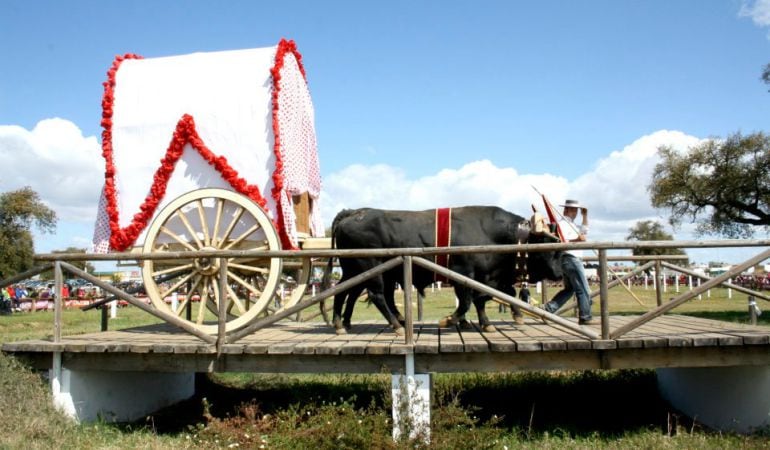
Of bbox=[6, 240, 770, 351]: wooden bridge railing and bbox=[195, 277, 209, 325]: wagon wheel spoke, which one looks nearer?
bbox=[6, 240, 770, 351]: wooden bridge railing

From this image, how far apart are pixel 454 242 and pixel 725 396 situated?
3.19 m

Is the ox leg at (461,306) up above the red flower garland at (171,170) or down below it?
below

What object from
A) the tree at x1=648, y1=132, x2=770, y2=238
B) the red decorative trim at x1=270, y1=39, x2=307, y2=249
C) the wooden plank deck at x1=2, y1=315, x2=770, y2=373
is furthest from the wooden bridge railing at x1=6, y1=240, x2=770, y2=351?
the tree at x1=648, y1=132, x2=770, y2=238

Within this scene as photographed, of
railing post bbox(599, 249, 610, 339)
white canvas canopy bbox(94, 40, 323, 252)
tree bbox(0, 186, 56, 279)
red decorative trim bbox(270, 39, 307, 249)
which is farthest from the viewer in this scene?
tree bbox(0, 186, 56, 279)

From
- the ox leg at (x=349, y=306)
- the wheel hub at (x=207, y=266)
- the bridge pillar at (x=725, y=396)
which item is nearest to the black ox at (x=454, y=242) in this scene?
the ox leg at (x=349, y=306)

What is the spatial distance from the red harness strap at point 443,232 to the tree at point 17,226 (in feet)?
112

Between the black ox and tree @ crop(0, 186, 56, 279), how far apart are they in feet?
110

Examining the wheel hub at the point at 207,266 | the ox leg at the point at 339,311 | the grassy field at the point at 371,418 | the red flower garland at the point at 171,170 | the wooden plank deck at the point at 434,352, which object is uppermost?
the red flower garland at the point at 171,170

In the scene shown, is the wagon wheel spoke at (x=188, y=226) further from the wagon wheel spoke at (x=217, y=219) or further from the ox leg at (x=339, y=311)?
the ox leg at (x=339, y=311)

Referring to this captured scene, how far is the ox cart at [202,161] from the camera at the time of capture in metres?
7.11

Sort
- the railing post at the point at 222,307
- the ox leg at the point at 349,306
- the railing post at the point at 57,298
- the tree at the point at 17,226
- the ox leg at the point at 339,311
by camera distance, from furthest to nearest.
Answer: the tree at the point at 17,226 < the ox leg at the point at 349,306 < the ox leg at the point at 339,311 < the railing post at the point at 57,298 < the railing post at the point at 222,307

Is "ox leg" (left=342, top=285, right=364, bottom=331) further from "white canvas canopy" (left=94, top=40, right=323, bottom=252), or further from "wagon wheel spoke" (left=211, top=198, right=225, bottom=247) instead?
"wagon wheel spoke" (left=211, top=198, right=225, bottom=247)

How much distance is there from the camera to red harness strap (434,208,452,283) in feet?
23.8

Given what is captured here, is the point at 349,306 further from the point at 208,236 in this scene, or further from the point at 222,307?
the point at 222,307
